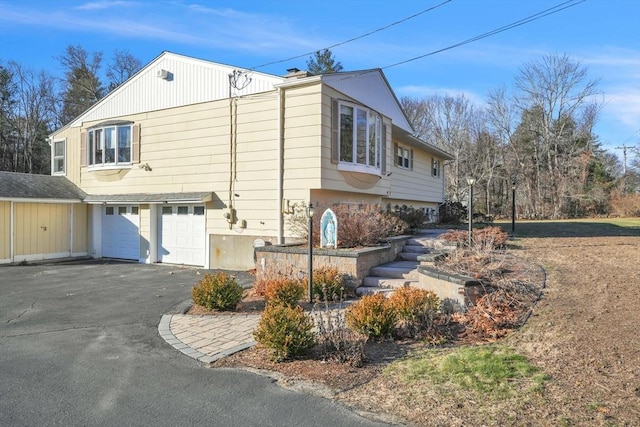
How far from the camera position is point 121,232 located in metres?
14.9

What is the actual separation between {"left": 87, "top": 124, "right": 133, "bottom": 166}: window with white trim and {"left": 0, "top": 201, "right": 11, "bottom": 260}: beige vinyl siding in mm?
3025

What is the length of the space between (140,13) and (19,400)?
32.9 ft

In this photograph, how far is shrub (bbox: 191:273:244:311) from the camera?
7.02m

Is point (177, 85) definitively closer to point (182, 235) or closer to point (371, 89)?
point (182, 235)

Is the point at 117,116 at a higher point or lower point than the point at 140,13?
lower

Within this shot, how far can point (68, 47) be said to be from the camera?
31594 millimetres

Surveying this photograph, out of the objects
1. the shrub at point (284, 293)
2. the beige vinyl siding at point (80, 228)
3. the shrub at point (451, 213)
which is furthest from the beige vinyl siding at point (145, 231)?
the shrub at point (451, 213)

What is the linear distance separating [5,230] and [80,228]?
2484mm

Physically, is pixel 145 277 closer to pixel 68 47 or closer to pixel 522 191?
pixel 68 47

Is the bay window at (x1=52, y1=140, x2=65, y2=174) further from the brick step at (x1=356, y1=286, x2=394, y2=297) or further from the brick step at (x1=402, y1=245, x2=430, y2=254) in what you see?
the brick step at (x1=356, y1=286, x2=394, y2=297)

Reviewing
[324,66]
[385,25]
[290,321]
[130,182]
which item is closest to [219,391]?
[290,321]

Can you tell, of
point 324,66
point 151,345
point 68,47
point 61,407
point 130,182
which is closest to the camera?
point 61,407

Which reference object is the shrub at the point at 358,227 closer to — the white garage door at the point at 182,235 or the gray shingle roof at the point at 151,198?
the gray shingle roof at the point at 151,198

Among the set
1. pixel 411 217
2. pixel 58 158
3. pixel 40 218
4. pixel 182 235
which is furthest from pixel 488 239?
pixel 58 158
